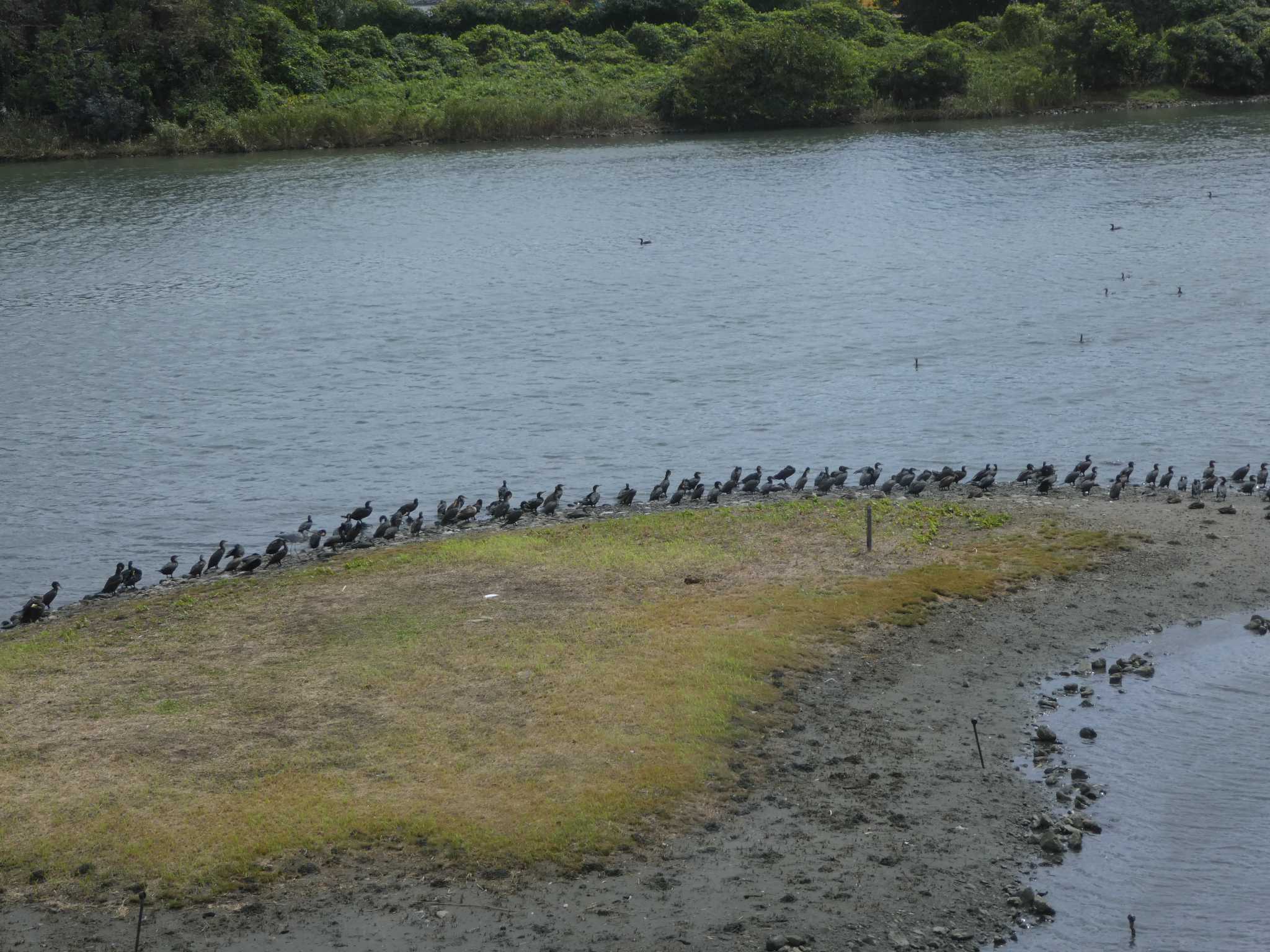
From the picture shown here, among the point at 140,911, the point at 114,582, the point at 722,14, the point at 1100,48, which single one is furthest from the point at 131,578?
the point at 722,14

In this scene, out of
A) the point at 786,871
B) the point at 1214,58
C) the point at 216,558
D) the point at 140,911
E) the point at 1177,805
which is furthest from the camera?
the point at 1214,58

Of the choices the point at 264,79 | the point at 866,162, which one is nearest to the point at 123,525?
the point at 866,162

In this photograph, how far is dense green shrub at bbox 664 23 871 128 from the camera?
318ft

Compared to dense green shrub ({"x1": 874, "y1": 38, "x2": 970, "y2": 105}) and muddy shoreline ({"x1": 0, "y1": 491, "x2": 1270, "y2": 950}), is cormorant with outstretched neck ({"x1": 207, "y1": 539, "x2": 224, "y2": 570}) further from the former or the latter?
dense green shrub ({"x1": 874, "y1": 38, "x2": 970, "y2": 105})

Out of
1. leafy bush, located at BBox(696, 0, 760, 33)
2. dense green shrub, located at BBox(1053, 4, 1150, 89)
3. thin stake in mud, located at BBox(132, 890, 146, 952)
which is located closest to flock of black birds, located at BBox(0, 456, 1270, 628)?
thin stake in mud, located at BBox(132, 890, 146, 952)

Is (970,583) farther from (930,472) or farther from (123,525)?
(123,525)

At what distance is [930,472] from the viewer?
112 ft

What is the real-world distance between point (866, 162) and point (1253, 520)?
58.3 m

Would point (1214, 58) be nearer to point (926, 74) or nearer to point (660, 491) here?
point (926, 74)

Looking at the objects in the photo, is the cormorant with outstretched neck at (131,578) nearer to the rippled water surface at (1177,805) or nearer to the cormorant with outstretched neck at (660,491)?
the cormorant with outstretched neck at (660,491)

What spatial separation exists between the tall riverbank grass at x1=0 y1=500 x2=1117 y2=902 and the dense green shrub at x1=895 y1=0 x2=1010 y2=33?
96994 mm

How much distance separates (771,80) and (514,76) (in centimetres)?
1864

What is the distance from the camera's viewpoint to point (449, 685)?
22.1 m

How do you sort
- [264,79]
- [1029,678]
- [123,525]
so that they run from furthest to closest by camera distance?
[264,79], [123,525], [1029,678]
